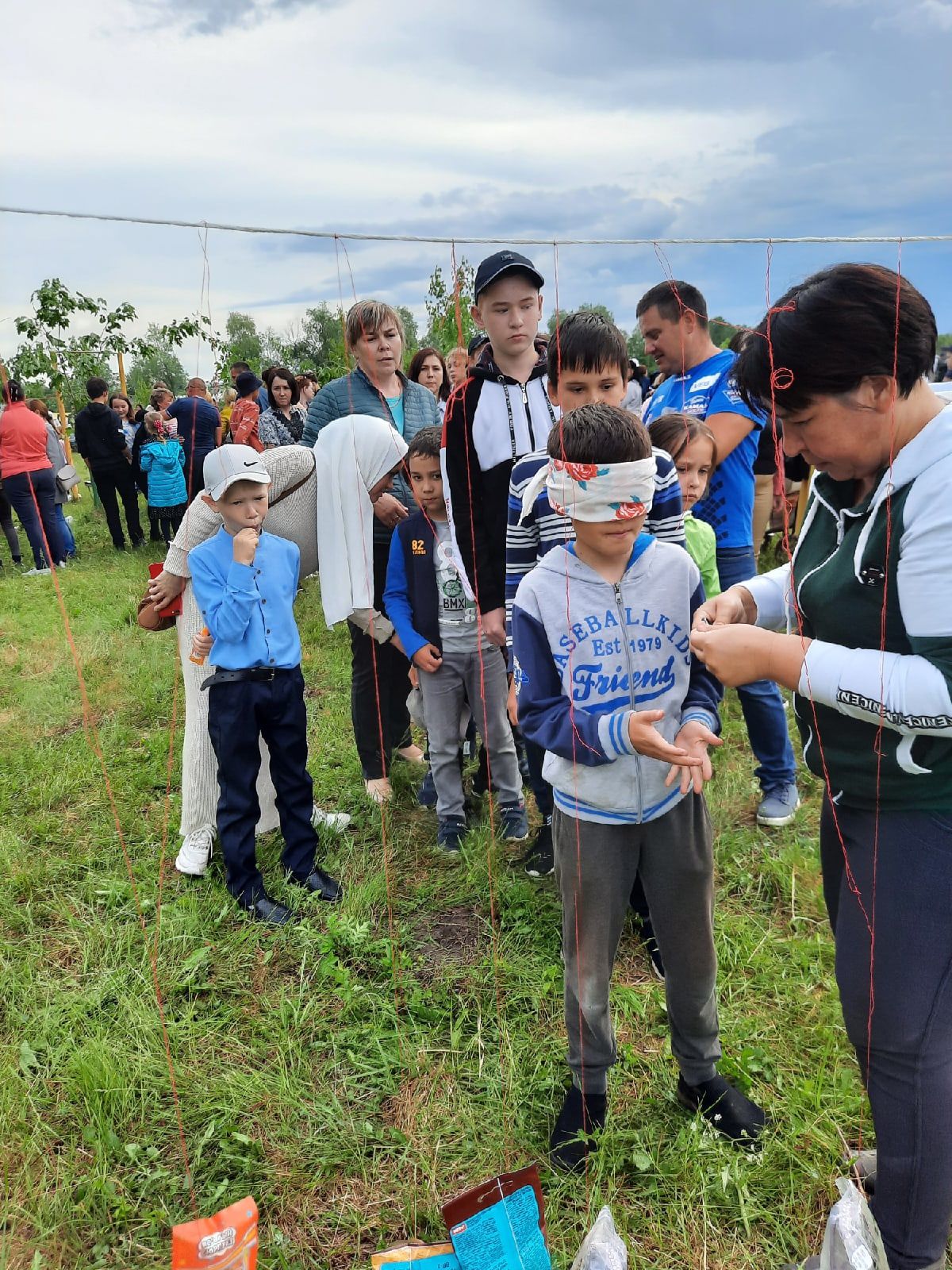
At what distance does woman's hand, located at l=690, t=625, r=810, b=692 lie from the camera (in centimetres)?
130

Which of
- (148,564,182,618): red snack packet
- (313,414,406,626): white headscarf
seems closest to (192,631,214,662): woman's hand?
(148,564,182,618): red snack packet

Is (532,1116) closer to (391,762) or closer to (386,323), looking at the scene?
(391,762)

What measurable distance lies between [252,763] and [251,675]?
35cm

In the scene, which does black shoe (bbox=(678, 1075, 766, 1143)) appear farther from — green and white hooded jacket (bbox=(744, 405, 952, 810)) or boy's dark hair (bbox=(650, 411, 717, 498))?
boy's dark hair (bbox=(650, 411, 717, 498))

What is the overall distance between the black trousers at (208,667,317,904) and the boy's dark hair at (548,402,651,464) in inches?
63.8

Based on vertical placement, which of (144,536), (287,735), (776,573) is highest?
(776,573)

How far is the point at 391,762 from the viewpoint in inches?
159

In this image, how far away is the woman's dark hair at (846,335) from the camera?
1.17 metres

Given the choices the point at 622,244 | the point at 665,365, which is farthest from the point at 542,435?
the point at 665,365

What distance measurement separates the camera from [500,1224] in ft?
4.98

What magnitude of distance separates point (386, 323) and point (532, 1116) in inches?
117

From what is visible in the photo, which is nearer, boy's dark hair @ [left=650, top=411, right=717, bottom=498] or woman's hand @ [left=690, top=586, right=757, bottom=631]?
woman's hand @ [left=690, top=586, right=757, bottom=631]

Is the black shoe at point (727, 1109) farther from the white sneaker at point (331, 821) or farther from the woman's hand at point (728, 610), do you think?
the white sneaker at point (331, 821)

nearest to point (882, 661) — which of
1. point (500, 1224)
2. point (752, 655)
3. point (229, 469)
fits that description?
point (752, 655)
